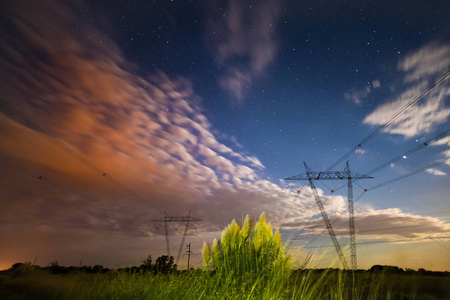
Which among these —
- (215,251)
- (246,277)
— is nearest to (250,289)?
(246,277)

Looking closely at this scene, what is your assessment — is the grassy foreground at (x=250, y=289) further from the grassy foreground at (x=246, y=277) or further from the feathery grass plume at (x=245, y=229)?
the feathery grass plume at (x=245, y=229)

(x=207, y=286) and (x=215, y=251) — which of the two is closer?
(x=207, y=286)

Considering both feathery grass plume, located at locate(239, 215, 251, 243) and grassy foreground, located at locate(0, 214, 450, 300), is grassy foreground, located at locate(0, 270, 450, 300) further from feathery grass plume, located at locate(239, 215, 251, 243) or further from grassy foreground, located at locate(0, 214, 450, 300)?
feathery grass plume, located at locate(239, 215, 251, 243)

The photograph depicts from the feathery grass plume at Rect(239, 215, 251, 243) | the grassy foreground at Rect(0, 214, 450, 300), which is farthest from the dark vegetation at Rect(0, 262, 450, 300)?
the feathery grass plume at Rect(239, 215, 251, 243)

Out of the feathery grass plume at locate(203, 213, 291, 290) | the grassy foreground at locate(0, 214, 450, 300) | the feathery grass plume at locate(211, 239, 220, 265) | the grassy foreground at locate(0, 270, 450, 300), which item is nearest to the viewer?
the grassy foreground at locate(0, 270, 450, 300)

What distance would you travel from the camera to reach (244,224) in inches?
303

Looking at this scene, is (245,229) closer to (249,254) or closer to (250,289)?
(249,254)

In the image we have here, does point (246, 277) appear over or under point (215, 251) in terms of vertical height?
under

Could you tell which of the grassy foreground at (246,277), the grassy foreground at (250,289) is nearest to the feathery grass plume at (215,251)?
the grassy foreground at (246,277)

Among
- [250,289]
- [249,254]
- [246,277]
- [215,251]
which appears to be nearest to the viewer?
[250,289]

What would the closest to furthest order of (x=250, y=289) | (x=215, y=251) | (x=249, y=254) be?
(x=250, y=289) < (x=249, y=254) < (x=215, y=251)

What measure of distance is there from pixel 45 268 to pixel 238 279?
16989mm

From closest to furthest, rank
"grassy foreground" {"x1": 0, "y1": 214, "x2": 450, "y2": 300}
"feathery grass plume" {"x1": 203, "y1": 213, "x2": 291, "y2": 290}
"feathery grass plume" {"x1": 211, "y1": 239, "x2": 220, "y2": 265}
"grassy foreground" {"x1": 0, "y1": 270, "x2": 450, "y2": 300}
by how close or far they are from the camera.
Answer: "grassy foreground" {"x1": 0, "y1": 270, "x2": 450, "y2": 300}, "grassy foreground" {"x1": 0, "y1": 214, "x2": 450, "y2": 300}, "feathery grass plume" {"x1": 203, "y1": 213, "x2": 291, "y2": 290}, "feathery grass plume" {"x1": 211, "y1": 239, "x2": 220, "y2": 265}

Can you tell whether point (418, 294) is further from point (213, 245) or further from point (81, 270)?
point (81, 270)
